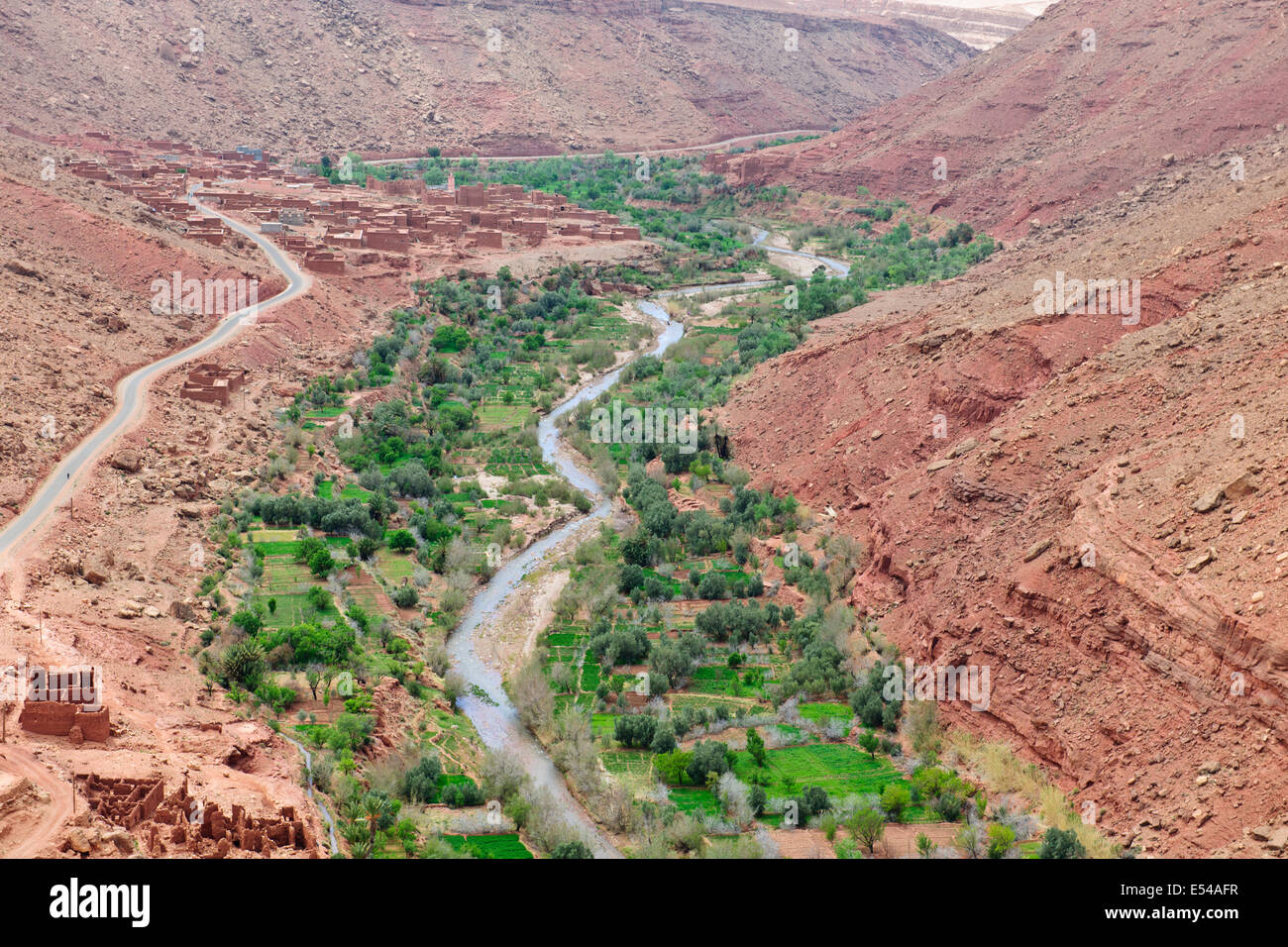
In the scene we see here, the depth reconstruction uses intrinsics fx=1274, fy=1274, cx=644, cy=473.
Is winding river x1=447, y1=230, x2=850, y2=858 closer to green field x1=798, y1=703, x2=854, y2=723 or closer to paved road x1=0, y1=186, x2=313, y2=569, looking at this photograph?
green field x1=798, y1=703, x2=854, y2=723

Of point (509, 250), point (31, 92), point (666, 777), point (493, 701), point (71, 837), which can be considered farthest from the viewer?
point (31, 92)

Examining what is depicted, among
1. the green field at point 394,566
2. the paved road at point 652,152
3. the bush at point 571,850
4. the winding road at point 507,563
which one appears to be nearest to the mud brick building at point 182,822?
the winding road at point 507,563

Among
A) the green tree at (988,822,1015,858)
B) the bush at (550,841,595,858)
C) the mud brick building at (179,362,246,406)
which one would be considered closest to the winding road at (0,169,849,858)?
the bush at (550,841,595,858)

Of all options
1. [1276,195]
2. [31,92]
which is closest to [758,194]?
[31,92]

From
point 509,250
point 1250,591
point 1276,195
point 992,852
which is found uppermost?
point 509,250

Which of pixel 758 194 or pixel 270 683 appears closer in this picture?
pixel 270 683

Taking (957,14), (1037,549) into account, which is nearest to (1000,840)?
(1037,549)

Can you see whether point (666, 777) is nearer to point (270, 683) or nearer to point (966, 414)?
point (270, 683)
